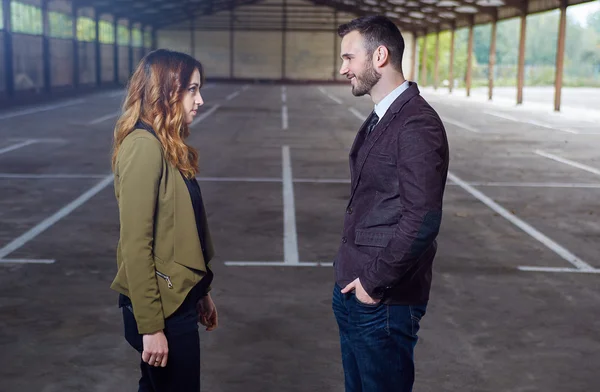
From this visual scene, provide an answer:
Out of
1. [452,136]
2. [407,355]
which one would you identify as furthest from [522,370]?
[452,136]

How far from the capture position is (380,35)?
2.94 metres

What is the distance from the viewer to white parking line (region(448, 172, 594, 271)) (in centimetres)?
823

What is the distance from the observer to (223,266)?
7.79 m

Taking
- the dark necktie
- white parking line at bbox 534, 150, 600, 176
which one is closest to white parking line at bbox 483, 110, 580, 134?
white parking line at bbox 534, 150, 600, 176

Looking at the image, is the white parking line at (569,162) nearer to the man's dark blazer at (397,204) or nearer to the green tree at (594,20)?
the man's dark blazer at (397,204)

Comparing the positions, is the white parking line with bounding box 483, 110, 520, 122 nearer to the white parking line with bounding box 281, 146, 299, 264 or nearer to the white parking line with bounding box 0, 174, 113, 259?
the white parking line with bounding box 281, 146, 299, 264

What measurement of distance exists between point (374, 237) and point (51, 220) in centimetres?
777

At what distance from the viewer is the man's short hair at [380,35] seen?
116 inches

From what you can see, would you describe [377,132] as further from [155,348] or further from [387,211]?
[155,348]

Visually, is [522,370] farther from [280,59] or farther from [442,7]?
[280,59]

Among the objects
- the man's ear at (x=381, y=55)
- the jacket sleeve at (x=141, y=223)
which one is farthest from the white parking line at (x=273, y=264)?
the man's ear at (x=381, y=55)

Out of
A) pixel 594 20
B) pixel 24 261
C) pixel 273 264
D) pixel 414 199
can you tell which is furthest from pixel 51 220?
pixel 594 20

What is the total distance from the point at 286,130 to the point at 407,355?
→ 1990 cm

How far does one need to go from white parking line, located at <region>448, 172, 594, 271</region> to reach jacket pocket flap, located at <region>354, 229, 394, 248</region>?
563cm
